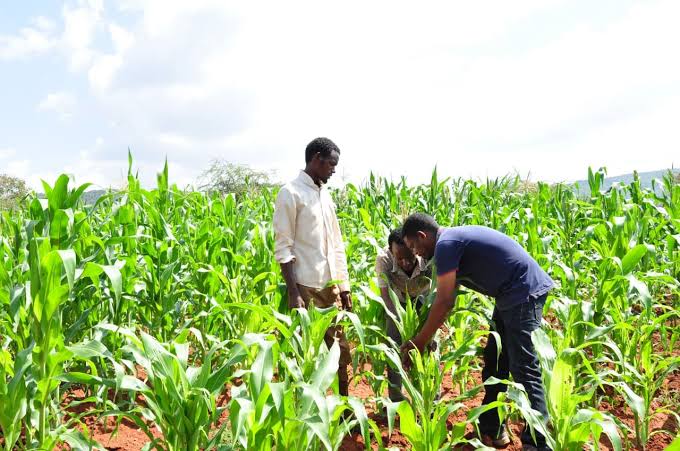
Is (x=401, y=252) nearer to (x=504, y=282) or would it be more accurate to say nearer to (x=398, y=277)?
(x=398, y=277)

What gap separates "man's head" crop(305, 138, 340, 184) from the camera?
10.8ft

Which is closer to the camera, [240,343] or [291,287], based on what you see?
[240,343]

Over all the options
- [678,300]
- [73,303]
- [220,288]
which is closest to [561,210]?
[678,300]

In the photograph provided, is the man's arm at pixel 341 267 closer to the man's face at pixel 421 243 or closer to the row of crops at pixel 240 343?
the row of crops at pixel 240 343

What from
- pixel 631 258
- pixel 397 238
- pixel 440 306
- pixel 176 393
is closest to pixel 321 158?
pixel 397 238

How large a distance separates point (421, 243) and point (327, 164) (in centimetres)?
69

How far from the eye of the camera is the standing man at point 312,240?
329 cm

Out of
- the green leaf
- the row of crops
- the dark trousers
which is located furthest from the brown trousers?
the green leaf

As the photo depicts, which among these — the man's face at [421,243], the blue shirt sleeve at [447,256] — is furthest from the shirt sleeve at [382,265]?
the blue shirt sleeve at [447,256]

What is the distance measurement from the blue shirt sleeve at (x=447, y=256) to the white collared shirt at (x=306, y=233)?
693mm

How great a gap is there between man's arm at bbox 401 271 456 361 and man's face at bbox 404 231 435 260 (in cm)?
24

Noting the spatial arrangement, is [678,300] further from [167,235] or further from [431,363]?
[167,235]

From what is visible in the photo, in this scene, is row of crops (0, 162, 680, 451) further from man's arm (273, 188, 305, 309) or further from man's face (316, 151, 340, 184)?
man's face (316, 151, 340, 184)

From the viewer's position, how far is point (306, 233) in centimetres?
336
